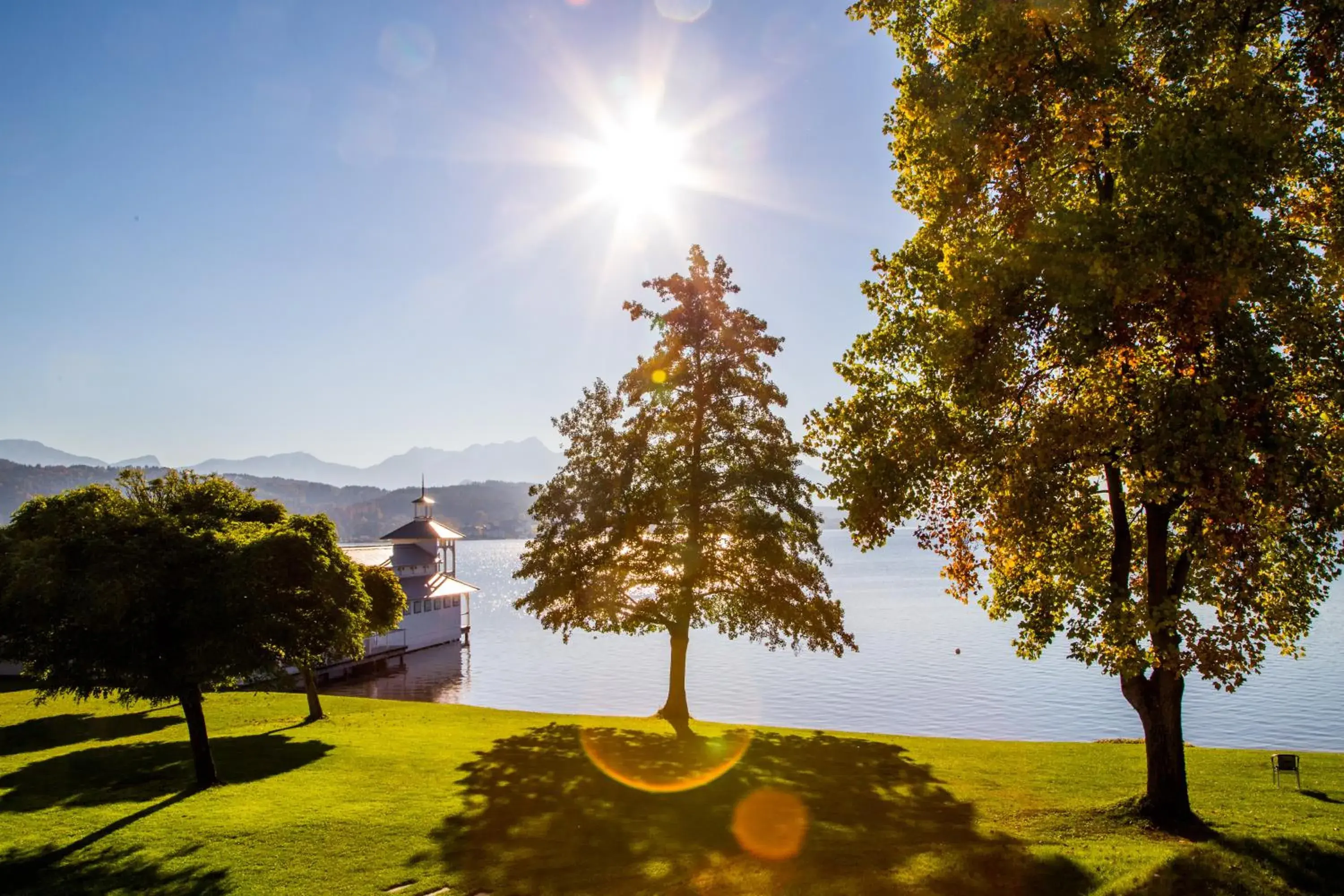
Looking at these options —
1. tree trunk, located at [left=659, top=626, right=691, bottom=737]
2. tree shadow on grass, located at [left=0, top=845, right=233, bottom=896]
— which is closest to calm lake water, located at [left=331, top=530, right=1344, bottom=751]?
tree trunk, located at [left=659, top=626, right=691, bottom=737]

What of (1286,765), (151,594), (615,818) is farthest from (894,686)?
(151,594)

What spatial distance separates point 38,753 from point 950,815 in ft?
89.1

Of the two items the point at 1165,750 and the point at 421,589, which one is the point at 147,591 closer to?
the point at 1165,750

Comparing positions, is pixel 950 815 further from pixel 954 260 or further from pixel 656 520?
pixel 656 520

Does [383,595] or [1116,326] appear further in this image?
[383,595]

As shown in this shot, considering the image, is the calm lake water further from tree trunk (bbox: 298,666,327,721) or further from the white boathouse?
tree trunk (bbox: 298,666,327,721)

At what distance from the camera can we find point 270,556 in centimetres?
2036

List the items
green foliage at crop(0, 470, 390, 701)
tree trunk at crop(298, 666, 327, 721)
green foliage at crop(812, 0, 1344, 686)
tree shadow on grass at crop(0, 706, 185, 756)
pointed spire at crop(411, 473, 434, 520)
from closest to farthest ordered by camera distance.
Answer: green foliage at crop(812, 0, 1344, 686), green foliage at crop(0, 470, 390, 701), tree shadow on grass at crop(0, 706, 185, 756), tree trunk at crop(298, 666, 327, 721), pointed spire at crop(411, 473, 434, 520)

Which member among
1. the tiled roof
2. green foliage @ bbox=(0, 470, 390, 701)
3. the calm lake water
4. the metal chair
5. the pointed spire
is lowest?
the calm lake water

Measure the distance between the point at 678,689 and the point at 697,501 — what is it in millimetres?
7702

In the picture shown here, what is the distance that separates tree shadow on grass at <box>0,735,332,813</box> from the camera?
19.6m

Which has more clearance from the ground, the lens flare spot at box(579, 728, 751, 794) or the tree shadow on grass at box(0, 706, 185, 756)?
the tree shadow on grass at box(0, 706, 185, 756)

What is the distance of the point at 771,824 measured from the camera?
16672mm

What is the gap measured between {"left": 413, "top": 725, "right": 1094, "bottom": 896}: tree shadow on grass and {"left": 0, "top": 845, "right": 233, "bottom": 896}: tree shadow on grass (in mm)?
3640
